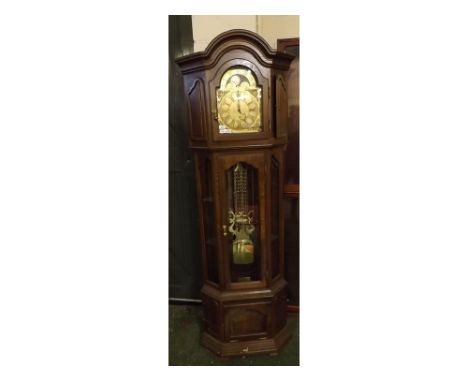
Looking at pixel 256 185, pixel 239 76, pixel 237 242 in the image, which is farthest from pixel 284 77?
pixel 237 242

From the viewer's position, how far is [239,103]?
176cm

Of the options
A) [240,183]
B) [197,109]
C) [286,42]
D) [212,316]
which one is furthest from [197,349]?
[286,42]

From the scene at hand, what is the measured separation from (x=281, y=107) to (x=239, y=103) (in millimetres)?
229

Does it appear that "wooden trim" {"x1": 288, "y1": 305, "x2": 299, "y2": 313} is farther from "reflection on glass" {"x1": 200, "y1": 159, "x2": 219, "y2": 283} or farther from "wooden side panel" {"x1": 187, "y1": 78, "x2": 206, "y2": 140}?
"wooden side panel" {"x1": 187, "y1": 78, "x2": 206, "y2": 140}

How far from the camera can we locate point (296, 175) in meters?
2.21

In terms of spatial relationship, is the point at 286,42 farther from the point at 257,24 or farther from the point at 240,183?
the point at 240,183

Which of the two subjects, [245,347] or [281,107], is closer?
[281,107]

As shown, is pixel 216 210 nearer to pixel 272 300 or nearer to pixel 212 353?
pixel 272 300

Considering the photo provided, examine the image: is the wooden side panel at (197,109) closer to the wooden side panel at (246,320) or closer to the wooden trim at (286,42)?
the wooden trim at (286,42)

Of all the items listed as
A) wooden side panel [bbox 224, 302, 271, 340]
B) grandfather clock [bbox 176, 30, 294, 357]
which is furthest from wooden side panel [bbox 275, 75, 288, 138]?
wooden side panel [bbox 224, 302, 271, 340]

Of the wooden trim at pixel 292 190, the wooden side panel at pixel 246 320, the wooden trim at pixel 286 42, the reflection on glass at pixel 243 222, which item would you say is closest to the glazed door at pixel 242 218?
the reflection on glass at pixel 243 222

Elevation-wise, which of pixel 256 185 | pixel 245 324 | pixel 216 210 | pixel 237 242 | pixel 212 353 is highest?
pixel 256 185

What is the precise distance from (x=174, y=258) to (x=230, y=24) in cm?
160

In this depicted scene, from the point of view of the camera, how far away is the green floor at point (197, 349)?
2.00 metres
